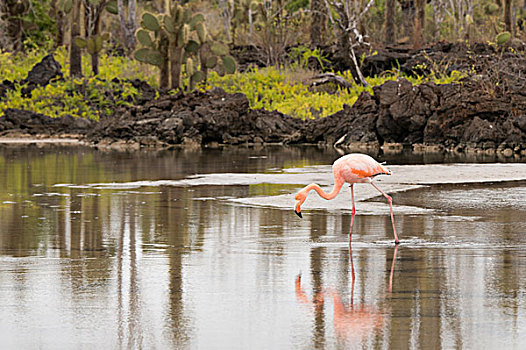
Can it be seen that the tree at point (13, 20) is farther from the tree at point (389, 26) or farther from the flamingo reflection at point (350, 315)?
the flamingo reflection at point (350, 315)

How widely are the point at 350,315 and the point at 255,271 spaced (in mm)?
1946

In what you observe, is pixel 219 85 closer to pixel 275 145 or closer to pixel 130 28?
pixel 275 145

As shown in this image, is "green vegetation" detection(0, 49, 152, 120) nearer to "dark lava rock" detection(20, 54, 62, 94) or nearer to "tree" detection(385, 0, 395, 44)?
"dark lava rock" detection(20, 54, 62, 94)

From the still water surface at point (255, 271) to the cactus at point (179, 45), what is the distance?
21.7m

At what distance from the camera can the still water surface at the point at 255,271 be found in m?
6.46

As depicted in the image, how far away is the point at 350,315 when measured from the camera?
6953 mm

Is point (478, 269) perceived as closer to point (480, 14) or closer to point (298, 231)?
point (298, 231)

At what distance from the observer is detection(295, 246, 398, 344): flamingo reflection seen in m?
6.42

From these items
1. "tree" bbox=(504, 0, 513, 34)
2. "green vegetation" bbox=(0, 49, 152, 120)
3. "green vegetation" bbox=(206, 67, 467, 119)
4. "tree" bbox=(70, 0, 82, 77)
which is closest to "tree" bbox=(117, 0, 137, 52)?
"green vegetation" bbox=(0, 49, 152, 120)

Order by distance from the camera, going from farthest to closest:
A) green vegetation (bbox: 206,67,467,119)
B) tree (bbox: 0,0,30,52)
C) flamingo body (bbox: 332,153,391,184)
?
tree (bbox: 0,0,30,52)
green vegetation (bbox: 206,67,467,119)
flamingo body (bbox: 332,153,391,184)

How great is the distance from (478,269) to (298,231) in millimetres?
3010

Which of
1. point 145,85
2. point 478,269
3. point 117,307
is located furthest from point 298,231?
point 145,85

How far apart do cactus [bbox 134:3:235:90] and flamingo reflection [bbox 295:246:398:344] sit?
3003cm

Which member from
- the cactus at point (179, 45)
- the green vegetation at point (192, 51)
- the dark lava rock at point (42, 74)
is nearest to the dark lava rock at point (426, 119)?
the green vegetation at point (192, 51)
